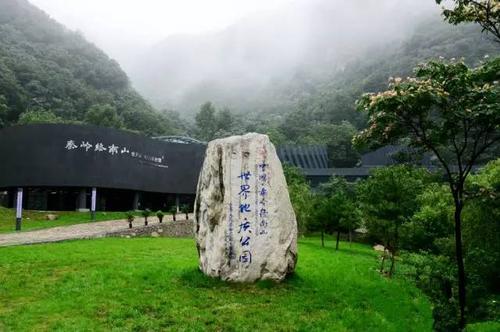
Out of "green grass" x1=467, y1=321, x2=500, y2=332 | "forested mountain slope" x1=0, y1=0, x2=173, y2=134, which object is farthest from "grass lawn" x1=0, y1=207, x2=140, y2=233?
"green grass" x1=467, y1=321, x2=500, y2=332

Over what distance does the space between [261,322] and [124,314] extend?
2770 millimetres

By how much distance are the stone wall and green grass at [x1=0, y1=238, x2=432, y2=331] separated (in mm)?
13096

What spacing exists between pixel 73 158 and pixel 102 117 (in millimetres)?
32484

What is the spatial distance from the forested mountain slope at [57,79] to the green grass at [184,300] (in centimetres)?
5320

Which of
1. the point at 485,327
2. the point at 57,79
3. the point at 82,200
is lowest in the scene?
the point at 485,327

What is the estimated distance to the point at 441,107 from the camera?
1163cm

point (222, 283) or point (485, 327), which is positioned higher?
point (222, 283)

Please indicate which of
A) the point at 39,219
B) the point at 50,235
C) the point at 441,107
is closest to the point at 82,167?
the point at 39,219

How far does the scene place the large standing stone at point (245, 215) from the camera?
12664 millimetres

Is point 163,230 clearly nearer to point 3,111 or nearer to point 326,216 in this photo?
point 326,216

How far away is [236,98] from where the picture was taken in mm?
168375

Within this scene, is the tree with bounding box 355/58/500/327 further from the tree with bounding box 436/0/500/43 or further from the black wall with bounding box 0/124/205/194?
the black wall with bounding box 0/124/205/194

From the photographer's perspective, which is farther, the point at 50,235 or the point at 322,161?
the point at 322,161

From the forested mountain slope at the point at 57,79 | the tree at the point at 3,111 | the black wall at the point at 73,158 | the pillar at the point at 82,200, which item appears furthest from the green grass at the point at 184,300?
the forested mountain slope at the point at 57,79
